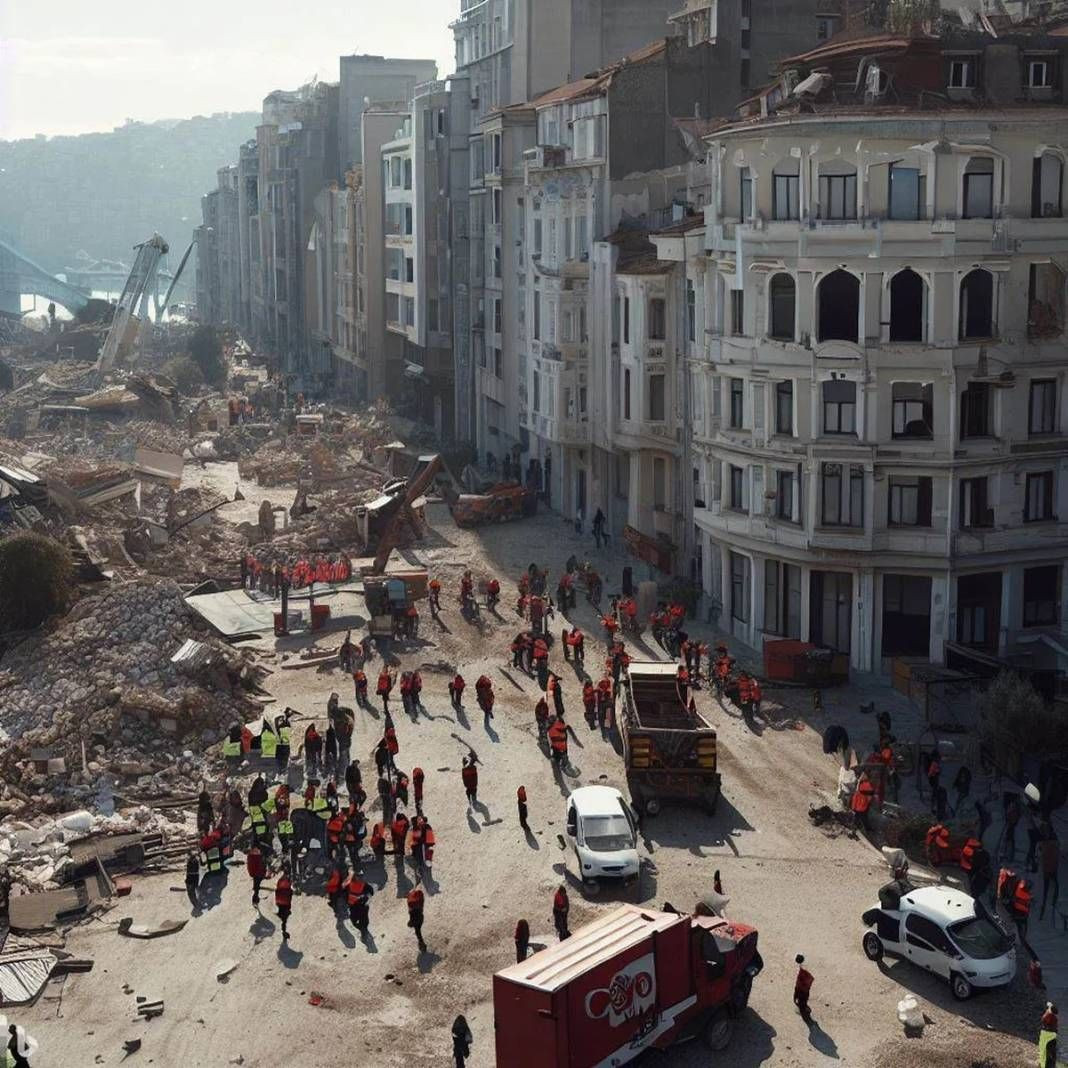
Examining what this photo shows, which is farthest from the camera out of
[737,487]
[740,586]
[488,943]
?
[740,586]

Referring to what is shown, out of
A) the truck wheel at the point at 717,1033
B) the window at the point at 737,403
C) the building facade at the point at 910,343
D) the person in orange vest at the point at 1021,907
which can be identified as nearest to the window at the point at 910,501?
the building facade at the point at 910,343

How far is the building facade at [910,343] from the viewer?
48.1m

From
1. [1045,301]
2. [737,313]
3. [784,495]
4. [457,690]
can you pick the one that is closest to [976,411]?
[1045,301]

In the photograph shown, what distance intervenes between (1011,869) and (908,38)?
23971 millimetres

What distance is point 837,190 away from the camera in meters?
48.7

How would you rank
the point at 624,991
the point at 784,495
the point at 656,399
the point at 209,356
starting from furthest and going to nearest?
the point at 209,356
the point at 656,399
the point at 784,495
the point at 624,991

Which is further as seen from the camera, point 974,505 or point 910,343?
point 974,505

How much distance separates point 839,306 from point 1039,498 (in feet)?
25.9

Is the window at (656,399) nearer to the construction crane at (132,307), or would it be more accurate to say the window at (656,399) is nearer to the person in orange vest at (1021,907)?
the person in orange vest at (1021,907)

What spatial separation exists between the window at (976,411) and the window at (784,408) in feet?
15.4

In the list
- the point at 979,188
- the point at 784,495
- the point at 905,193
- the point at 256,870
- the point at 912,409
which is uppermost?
the point at 979,188

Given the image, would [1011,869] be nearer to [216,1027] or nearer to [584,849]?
[584,849]

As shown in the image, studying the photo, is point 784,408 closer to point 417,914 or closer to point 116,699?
point 116,699

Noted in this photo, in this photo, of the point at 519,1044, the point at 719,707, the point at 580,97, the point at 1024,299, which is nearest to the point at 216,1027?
the point at 519,1044
